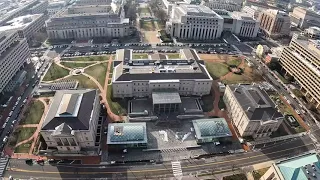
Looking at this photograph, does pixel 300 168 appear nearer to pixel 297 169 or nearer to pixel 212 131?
pixel 297 169

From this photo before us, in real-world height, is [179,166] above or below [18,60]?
below

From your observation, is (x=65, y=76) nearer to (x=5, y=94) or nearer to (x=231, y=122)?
(x=5, y=94)

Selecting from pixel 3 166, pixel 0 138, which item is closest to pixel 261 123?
pixel 3 166

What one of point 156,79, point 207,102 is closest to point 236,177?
point 207,102

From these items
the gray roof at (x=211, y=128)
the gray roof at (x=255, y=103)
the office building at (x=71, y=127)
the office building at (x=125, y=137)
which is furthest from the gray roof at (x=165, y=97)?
the office building at (x=71, y=127)

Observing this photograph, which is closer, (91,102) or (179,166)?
(179,166)

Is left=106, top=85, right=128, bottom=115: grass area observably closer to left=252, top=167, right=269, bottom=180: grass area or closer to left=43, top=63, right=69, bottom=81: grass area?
left=43, top=63, right=69, bottom=81: grass area
